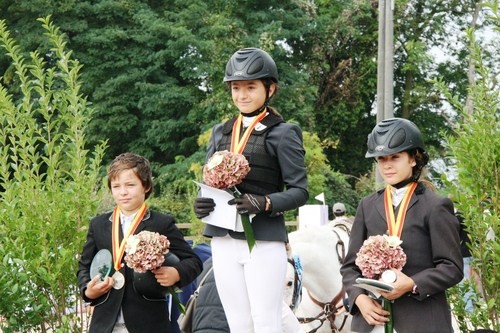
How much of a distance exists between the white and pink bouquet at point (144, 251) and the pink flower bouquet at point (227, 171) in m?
0.45

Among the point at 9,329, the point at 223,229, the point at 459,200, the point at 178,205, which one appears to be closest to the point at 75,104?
the point at 9,329

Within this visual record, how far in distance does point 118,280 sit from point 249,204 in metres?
1.00

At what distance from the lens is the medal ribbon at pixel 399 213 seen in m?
4.66

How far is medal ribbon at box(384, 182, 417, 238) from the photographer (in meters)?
4.66

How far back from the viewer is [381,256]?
4457 millimetres

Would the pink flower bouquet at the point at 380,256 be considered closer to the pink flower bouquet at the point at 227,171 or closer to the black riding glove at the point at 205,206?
the pink flower bouquet at the point at 227,171

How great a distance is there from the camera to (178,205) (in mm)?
23266

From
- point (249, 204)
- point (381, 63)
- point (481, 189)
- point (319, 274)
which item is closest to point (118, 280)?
point (249, 204)

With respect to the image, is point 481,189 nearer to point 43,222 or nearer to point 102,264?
point 102,264

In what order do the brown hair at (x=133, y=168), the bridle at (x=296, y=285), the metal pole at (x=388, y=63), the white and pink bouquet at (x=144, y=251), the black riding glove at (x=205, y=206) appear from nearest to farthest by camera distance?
Result: the black riding glove at (x=205, y=206) < the white and pink bouquet at (x=144, y=251) < the brown hair at (x=133, y=168) < the bridle at (x=296, y=285) < the metal pole at (x=388, y=63)

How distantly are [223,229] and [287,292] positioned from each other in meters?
2.31

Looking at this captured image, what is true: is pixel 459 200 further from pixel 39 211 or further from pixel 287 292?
pixel 39 211

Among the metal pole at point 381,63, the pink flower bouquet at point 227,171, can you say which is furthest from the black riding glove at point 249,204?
the metal pole at point 381,63

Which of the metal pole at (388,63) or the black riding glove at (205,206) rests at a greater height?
the black riding glove at (205,206)
